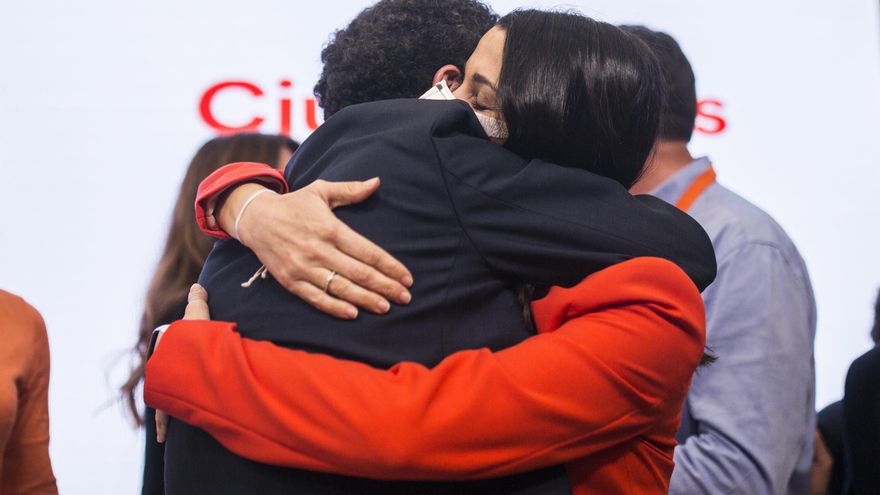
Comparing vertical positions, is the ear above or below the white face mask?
above

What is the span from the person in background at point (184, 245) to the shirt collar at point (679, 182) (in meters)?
0.83

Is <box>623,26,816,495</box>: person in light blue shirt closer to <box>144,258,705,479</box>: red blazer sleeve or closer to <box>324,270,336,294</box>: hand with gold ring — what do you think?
<box>144,258,705,479</box>: red blazer sleeve

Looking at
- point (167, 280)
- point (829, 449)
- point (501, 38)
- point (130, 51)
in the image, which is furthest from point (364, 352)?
point (130, 51)

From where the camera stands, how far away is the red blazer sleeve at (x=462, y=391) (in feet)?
2.52

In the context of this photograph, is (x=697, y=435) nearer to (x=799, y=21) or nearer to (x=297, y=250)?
(x=297, y=250)

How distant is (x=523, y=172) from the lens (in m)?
0.86

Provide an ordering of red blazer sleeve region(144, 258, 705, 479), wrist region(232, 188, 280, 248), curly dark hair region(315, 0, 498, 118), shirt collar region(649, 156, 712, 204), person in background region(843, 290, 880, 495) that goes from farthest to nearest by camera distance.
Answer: shirt collar region(649, 156, 712, 204), person in background region(843, 290, 880, 495), curly dark hair region(315, 0, 498, 118), wrist region(232, 188, 280, 248), red blazer sleeve region(144, 258, 705, 479)

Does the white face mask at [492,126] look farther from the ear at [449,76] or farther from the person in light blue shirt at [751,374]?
the person in light blue shirt at [751,374]

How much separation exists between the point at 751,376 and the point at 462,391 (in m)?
0.79

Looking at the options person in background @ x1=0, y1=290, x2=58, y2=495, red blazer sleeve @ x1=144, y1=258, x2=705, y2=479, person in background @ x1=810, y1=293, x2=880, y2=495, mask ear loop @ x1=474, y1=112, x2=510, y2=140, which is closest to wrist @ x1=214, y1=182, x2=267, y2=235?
red blazer sleeve @ x1=144, y1=258, x2=705, y2=479

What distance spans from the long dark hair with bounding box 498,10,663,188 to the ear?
12 centimetres

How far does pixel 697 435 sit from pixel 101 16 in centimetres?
214

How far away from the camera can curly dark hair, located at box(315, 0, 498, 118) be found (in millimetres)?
1079

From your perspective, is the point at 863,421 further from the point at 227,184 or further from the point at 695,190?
the point at 227,184
